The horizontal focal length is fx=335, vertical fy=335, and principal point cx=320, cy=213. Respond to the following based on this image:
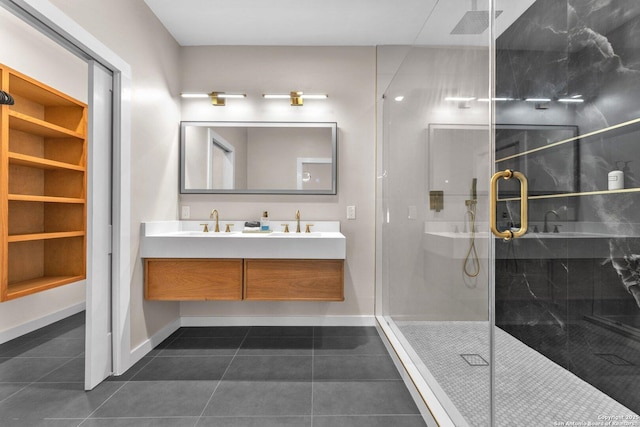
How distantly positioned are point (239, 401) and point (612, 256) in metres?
1.79

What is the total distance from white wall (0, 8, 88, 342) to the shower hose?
6.77 ft

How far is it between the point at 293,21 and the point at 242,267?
191 centimetres

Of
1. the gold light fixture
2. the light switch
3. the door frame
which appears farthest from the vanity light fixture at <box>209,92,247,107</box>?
the light switch

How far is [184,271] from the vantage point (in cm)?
237

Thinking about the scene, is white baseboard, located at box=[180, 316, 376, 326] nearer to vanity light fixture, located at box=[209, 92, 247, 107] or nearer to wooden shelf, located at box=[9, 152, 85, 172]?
wooden shelf, located at box=[9, 152, 85, 172]

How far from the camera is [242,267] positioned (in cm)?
238

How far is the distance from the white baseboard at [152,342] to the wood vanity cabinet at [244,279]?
33 centimetres

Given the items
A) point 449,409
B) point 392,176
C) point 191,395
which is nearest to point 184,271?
point 191,395

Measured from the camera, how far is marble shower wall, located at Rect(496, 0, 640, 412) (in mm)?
1140

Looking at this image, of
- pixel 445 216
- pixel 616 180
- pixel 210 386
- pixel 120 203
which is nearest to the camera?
pixel 616 180

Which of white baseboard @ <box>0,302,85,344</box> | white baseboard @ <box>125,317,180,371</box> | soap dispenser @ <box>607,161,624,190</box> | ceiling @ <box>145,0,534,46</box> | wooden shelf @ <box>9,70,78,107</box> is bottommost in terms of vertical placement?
white baseboard @ <box>125,317,180,371</box>

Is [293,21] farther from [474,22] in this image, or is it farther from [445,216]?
[445,216]

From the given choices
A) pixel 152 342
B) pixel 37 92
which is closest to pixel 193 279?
pixel 152 342

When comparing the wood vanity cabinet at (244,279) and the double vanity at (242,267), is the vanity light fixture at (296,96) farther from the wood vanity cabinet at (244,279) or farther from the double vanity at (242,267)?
the wood vanity cabinet at (244,279)
